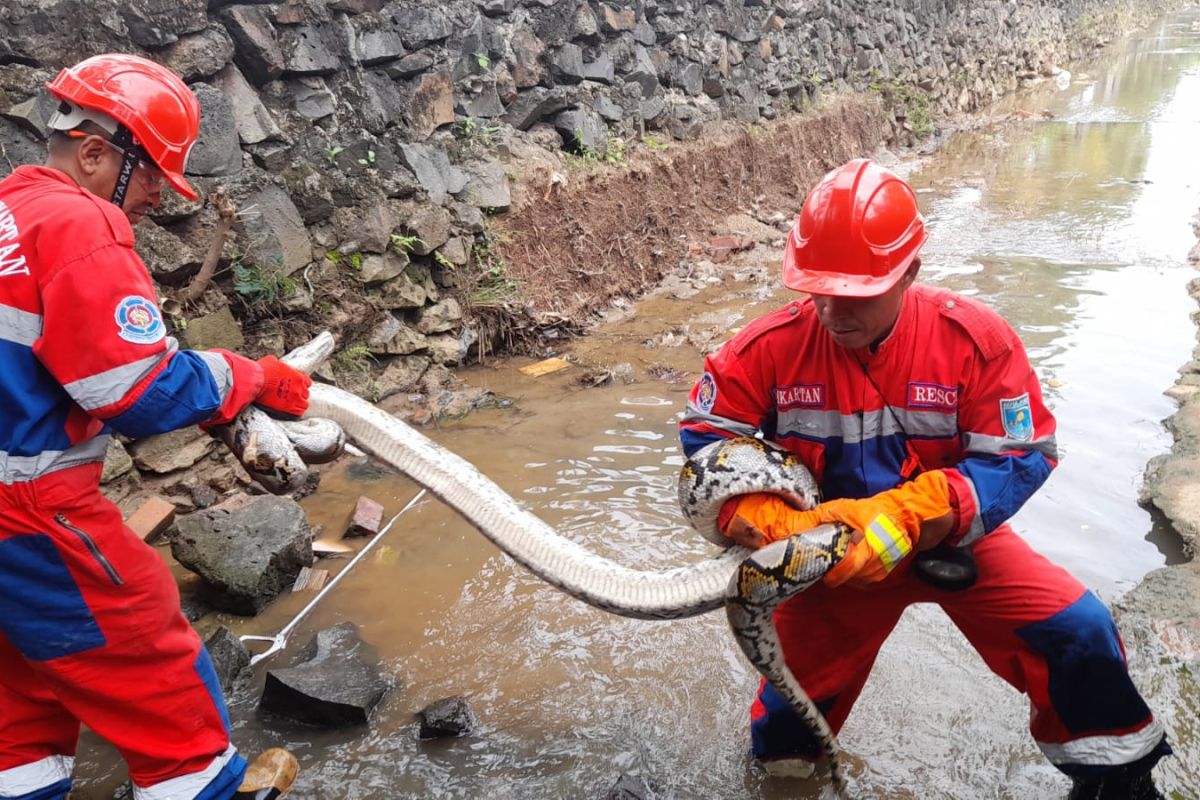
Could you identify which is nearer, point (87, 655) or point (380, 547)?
point (87, 655)

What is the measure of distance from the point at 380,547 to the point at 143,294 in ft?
8.34

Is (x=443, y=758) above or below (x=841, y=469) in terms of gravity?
below

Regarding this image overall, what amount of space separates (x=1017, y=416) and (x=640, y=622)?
7.19 feet

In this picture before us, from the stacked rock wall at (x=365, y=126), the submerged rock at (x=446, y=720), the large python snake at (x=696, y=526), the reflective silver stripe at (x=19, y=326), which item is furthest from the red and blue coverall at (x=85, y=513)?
the stacked rock wall at (x=365, y=126)

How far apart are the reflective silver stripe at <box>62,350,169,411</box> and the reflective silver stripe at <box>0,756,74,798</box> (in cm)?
113

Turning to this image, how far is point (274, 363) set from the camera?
2.70m

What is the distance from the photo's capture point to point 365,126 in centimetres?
643

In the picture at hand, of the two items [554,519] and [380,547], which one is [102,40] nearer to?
[380,547]

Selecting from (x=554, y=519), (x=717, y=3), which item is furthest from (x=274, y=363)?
(x=717, y=3)

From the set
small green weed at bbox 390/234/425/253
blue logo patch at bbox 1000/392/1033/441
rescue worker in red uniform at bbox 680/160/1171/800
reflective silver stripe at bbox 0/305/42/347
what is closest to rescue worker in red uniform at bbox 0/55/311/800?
reflective silver stripe at bbox 0/305/42/347

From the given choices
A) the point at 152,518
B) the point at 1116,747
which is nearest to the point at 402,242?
the point at 152,518

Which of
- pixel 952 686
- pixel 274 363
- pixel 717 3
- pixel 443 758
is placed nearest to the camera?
pixel 274 363

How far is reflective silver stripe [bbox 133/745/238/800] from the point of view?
8.00 ft

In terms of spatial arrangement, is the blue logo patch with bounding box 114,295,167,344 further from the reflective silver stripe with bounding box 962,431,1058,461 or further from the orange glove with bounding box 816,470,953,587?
the reflective silver stripe with bounding box 962,431,1058,461
